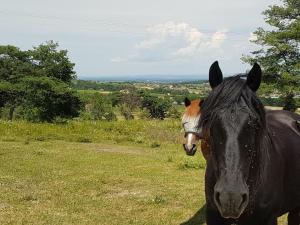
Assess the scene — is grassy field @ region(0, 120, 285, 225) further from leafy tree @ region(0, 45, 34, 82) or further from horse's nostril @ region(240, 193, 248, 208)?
leafy tree @ region(0, 45, 34, 82)

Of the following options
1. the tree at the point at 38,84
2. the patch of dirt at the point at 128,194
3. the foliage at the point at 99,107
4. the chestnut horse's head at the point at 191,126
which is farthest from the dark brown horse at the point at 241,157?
the foliage at the point at 99,107

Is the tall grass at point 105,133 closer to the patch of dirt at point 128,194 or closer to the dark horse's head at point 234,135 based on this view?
the patch of dirt at point 128,194

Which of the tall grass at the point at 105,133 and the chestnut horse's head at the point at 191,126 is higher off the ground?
the chestnut horse's head at the point at 191,126

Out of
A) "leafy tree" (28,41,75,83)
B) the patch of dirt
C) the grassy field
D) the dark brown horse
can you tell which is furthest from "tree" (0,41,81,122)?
the dark brown horse

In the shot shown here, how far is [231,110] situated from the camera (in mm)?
2797

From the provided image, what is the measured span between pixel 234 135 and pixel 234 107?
220mm

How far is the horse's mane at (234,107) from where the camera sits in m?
2.81

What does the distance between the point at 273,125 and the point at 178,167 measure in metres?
9.12

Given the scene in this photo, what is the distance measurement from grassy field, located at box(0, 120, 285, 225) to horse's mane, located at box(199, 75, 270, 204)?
5.10 meters

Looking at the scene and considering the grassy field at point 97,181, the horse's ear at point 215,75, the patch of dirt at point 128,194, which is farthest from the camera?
the patch of dirt at point 128,194

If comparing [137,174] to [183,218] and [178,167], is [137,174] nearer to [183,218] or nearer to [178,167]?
[178,167]

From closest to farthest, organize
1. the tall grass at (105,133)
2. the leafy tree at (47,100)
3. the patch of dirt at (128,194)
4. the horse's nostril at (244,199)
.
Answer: the horse's nostril at (244,199)
the patch of dirt at (128,194)
the tall grass at (105,133)
the leafy tree at (47,100)

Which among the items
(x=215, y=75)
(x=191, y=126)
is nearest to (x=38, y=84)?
(x=191, y=126)

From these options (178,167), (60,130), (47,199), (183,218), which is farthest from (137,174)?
(60,130)
